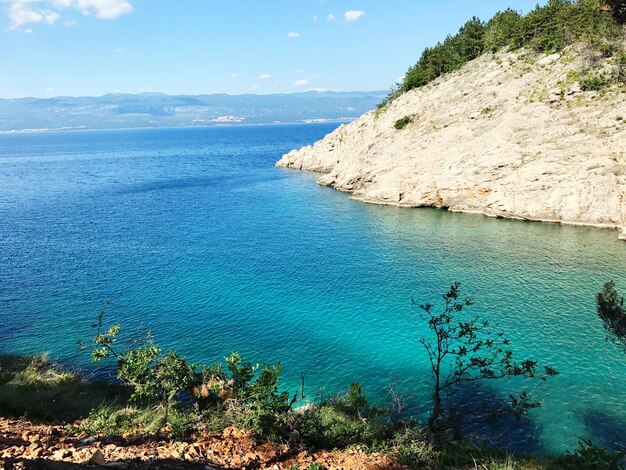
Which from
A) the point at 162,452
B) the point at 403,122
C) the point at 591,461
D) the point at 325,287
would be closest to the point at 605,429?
the point at 591,461

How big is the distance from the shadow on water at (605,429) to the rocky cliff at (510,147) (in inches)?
1505

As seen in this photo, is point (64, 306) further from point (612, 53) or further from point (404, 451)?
point (612, 53)

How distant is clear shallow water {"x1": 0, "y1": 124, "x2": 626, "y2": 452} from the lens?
30.2 m

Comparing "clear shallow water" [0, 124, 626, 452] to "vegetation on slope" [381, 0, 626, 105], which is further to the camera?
"vegetation on slope" [381, 0, 626, 105]

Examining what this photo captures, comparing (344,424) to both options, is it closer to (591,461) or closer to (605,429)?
(591,461)

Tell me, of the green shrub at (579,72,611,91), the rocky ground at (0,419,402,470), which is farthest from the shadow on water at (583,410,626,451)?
the green shrub at (579,72,611,91)

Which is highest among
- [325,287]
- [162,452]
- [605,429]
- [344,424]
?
[162,452]

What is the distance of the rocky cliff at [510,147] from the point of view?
6369cm

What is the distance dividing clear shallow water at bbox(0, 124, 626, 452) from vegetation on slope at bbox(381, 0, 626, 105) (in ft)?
124

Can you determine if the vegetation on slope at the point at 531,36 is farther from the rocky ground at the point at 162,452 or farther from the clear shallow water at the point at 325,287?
the rocky ground at the point at 162,452

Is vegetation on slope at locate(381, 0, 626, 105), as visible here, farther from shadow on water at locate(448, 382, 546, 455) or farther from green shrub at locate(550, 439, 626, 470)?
green shrub at locate(550, 439, 626, 470)

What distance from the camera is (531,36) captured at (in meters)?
92.2

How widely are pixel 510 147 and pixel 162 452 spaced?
2839 inches

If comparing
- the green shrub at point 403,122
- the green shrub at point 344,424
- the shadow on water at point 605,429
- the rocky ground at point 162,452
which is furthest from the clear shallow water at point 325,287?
the green shrub at point 403,122
